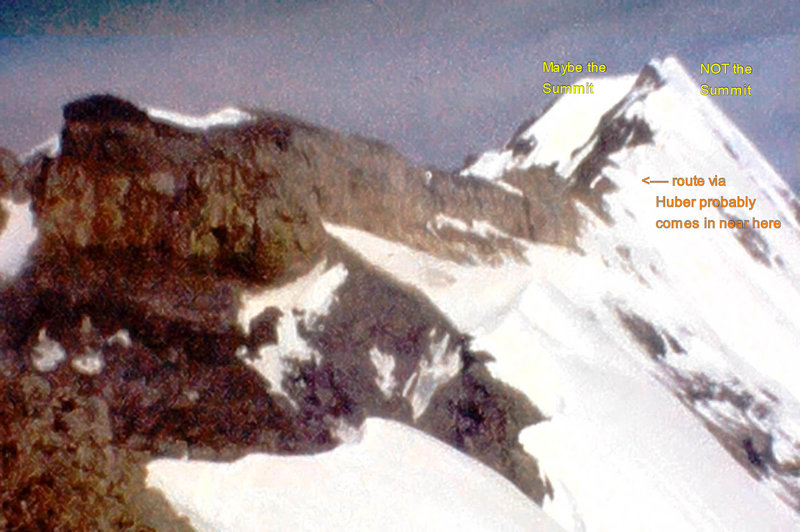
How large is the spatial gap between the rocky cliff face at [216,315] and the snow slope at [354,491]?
2.03ft

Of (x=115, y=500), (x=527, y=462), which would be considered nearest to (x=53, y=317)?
(x=115, y=500)

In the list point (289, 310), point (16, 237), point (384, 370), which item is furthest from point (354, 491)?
point (16, 237)

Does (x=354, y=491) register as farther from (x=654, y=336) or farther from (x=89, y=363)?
(x=654, y=336)

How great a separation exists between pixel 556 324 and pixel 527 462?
5.69 metres

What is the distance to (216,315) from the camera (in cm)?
1719

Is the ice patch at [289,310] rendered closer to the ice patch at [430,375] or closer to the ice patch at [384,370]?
the ice patch at [384,370]

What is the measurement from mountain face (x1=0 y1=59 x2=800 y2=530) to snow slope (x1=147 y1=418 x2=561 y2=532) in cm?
6

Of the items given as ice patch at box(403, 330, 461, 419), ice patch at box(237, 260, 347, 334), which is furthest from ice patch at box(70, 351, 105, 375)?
ice patch at box(403, 330, 461, 419)

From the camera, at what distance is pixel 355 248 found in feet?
72.0

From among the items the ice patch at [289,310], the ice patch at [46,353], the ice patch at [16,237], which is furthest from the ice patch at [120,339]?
the ice patch at [16,237]

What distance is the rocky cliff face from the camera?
1521 centimetres

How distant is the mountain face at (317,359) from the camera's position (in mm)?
13727

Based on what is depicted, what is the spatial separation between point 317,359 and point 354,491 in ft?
12.9

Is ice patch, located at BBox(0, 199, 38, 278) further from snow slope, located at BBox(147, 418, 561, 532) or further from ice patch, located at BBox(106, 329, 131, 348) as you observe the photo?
snow slope, located at BBox(147, 418, 561, 532)
